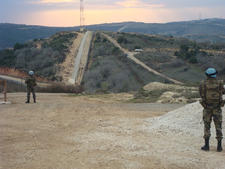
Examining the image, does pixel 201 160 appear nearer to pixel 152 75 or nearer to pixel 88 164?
pixel 88 164

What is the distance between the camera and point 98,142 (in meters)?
8.65

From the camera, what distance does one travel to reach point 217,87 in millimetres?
7797

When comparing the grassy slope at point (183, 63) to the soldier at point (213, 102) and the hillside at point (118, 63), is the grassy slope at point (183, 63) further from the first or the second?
the soldier at point (213, 102)

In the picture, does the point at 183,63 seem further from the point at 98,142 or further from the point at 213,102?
the point at 213,102

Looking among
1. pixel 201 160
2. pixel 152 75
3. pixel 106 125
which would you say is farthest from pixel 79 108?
pixel 152 75

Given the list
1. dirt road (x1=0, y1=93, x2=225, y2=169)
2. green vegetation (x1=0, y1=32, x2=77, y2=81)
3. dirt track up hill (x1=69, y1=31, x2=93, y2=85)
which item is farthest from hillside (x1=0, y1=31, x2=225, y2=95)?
dirt road (x1=0, y1=93, x2=225, y2=169)

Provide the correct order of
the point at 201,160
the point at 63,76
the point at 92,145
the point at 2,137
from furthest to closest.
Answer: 1. the point at 63,76
2. the point at 2,137
3. the point at 92,145
4. the point at 201,160

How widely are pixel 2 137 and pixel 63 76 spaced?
39561mm

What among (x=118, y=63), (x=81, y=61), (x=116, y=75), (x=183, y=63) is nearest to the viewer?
(x=116, y=75)

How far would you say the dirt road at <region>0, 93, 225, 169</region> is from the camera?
688 cm

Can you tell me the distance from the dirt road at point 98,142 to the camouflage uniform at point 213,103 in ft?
1.82

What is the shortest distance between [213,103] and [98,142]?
118 inches

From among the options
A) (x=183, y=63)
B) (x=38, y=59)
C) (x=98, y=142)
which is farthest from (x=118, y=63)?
(x=98, y=142)

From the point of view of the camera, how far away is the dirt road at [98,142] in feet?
22.6
